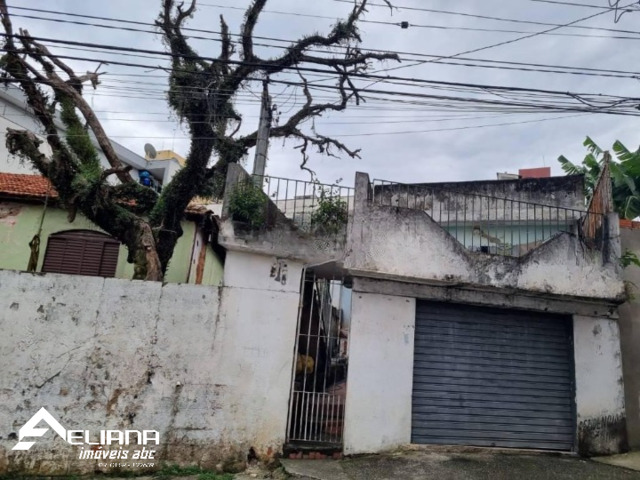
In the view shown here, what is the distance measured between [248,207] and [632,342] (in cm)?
723

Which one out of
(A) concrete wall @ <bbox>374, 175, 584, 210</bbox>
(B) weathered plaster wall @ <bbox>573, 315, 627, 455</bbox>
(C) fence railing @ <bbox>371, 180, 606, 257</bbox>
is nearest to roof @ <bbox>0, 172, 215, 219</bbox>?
(C) fence railing @ <bbox>371, 180, 606, 257</bbox>

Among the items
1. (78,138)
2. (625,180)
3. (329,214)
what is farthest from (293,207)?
(625,180)

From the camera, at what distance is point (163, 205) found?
26.0 feet

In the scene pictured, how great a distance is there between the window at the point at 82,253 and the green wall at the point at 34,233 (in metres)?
0.14

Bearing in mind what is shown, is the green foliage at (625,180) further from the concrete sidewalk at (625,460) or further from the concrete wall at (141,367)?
the concrete wall at (141,367)

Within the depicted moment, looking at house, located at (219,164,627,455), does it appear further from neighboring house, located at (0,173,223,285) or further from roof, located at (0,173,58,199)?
roof, located at (0,173,58,199)

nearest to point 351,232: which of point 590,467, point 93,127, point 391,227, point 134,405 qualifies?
point 391,227

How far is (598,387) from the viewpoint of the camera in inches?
291

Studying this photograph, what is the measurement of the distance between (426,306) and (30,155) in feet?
23.5

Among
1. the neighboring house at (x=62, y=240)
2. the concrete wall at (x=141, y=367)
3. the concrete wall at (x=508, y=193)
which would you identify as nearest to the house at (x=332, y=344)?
the concrete wall at (x=141, y=367)

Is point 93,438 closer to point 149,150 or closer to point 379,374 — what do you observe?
point 379,374

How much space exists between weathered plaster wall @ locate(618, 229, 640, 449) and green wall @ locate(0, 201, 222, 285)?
851cm

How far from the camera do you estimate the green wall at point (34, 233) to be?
1055 centimetres

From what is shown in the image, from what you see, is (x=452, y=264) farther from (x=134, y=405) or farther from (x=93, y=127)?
(x=93, y=127)
